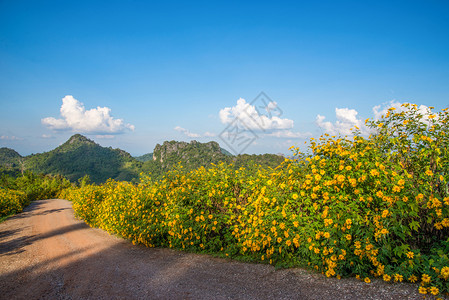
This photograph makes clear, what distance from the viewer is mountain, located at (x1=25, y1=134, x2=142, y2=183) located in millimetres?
66125

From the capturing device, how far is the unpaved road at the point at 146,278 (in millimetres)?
2777

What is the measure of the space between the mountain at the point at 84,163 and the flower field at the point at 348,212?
6518 centimetres

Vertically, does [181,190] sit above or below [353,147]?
below

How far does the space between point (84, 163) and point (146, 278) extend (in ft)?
272

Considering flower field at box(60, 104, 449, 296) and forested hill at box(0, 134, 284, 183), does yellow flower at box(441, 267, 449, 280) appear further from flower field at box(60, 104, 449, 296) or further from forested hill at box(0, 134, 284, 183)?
forested hill at box(0, 134, 284, 183)

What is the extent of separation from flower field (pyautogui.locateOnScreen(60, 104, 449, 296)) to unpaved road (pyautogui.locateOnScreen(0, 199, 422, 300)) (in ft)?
0.66

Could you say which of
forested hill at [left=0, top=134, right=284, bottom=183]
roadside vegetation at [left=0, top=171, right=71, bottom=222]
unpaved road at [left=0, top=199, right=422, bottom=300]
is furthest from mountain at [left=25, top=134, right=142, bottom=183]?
unpaved road at [left=0, top=199, right=422, bottom=300]

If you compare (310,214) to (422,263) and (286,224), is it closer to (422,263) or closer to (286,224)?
(286,224)

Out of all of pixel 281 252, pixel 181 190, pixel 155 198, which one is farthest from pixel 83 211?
pixel 281 252

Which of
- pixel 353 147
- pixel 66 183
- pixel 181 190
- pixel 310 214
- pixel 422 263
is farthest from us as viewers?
pixel 66 183

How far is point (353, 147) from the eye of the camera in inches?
136

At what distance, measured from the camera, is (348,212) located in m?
3.03

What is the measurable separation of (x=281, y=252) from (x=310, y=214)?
86 centimetres

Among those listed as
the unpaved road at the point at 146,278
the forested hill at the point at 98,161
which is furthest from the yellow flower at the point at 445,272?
the forested hill at the point at 98,161
